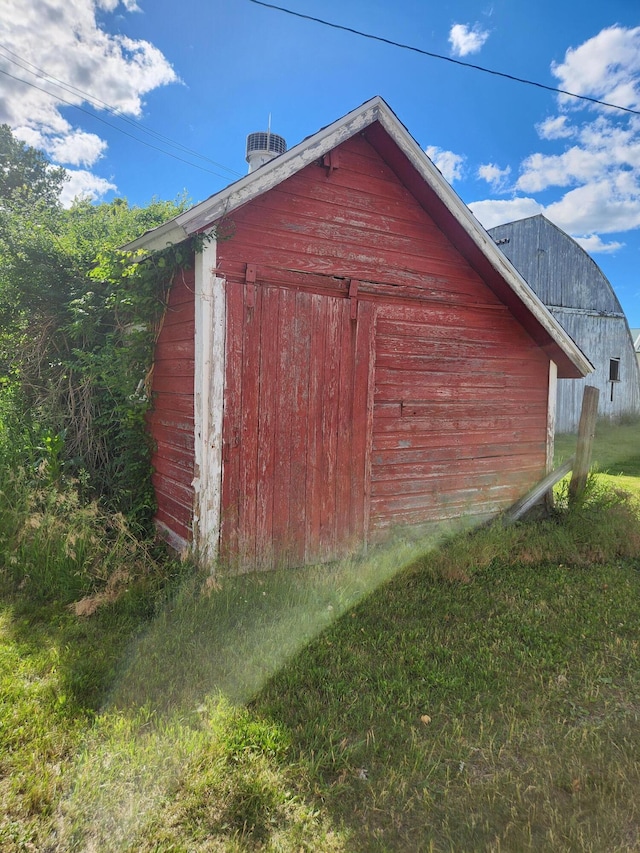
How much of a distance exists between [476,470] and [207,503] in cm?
383

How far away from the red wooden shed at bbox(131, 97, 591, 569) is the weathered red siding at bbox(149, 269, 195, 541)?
1.1 inches

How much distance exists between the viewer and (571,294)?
18297mm

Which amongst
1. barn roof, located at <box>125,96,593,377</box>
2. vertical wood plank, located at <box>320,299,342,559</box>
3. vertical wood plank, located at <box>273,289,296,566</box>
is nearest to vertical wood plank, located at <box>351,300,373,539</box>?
vertical wood plank, located at <box>320,299,342,559</box>

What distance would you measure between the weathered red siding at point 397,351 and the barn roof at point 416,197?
0.47ft

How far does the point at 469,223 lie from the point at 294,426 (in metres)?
3.16

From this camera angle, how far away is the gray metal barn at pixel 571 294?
17.9 metres

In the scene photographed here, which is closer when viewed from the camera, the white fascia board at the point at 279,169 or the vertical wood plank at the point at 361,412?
the white fascia board at the point at 279,169

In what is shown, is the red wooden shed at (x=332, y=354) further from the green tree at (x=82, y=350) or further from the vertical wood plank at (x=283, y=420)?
the green tree at (x=82, y=350)

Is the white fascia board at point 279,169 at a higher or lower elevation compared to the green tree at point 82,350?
higher

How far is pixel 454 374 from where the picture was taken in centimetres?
656

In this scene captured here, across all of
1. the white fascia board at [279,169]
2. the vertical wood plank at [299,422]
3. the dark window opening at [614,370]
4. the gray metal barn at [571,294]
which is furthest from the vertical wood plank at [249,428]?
the dark window opening at [614,370]

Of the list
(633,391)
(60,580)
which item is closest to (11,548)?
(60,580)

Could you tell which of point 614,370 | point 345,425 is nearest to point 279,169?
point 345,425

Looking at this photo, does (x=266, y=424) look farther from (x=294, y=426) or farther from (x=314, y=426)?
(x=314, y=426)
